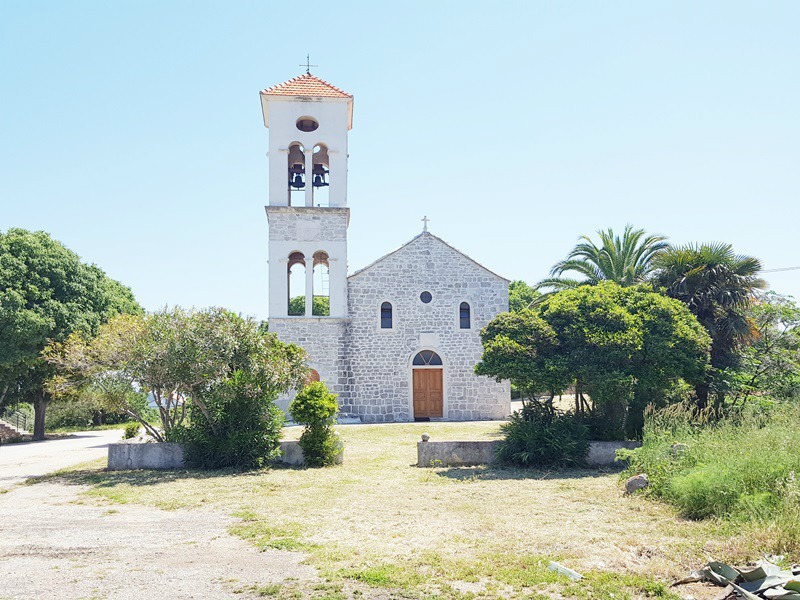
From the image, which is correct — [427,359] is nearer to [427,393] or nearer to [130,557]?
[427,393]

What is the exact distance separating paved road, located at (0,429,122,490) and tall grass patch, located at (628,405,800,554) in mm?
12200

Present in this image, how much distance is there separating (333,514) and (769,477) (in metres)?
5.83

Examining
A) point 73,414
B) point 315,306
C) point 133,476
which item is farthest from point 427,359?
point 315,306

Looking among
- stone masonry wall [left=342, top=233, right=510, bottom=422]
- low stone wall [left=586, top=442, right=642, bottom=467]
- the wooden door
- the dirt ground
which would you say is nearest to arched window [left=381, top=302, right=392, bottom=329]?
stone masonry wall [left=342, top=233, right=510, bottom=422]

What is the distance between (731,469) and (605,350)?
4923 mm

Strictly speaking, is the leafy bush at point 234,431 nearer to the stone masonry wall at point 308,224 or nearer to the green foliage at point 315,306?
the stone masonry wall at point 308,224

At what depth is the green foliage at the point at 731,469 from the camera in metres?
7.62

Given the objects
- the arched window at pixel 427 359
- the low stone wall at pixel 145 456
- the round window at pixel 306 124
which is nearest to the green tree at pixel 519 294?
the arched window at pixel 427 359

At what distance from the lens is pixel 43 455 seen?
18609 millimetres

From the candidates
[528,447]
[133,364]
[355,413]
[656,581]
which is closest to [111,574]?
[656,581]

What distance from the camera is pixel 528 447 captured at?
1325 centimetres

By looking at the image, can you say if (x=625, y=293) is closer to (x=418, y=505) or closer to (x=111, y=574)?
(x=418, y=505)

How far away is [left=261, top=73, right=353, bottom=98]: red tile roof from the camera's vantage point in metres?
26.9

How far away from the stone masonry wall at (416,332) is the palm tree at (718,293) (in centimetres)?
1177
